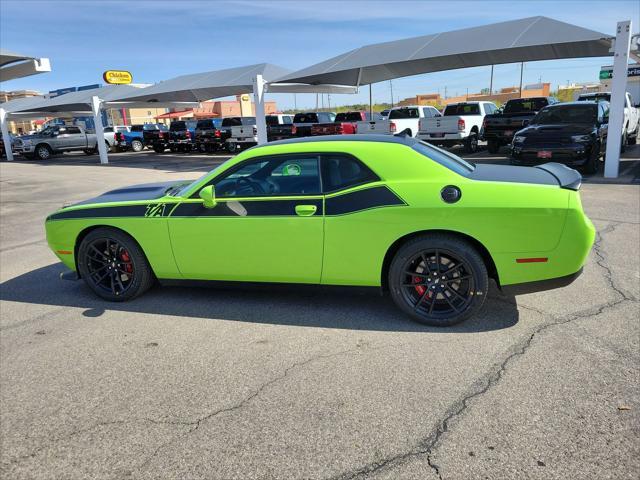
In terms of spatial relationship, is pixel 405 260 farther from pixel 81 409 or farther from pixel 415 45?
pixel 415 45

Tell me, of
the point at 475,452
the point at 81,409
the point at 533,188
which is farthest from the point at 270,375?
the point at 533,188

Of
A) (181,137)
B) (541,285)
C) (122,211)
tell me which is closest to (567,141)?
(541,285)

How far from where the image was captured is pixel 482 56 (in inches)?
688

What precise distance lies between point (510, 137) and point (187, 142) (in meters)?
A: 18.4

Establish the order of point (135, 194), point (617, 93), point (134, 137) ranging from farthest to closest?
point (134, 137), point (617, 93), point (135, 194)

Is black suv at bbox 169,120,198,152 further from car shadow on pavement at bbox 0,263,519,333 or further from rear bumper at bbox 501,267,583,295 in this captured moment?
rear bumper at bbox 501,267,583,295

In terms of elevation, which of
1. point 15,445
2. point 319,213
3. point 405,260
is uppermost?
point 319,213

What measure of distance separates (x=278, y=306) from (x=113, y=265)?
1.69m

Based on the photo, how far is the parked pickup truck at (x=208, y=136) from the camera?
86.4ft

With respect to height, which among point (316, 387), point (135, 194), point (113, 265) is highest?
point (135, 194)

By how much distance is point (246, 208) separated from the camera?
4.10 meters

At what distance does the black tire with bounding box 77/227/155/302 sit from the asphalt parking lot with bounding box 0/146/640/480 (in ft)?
0.57

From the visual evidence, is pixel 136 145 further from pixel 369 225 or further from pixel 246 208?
pixel 369 225

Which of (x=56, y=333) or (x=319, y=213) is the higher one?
(x=319, y=213)
